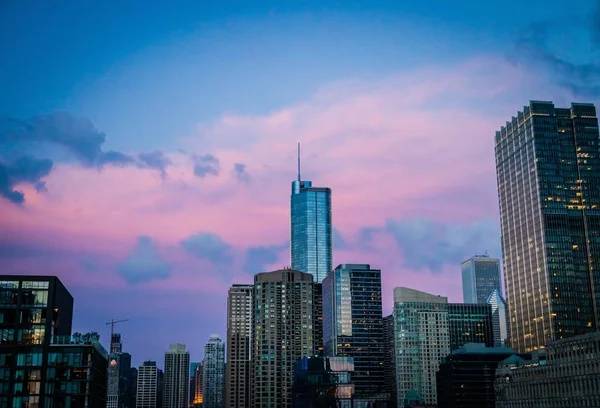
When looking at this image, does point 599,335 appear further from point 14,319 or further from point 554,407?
point 14,319

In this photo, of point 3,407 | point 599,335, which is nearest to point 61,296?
point 3,407

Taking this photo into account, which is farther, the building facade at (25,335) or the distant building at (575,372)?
the distant building at (575,372)

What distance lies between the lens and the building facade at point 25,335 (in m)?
134

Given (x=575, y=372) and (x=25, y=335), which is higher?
(x=25, y=335)

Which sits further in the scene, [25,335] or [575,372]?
[575,372]

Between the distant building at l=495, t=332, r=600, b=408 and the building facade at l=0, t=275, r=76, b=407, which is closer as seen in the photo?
the building facade at l=0, t=275, r=76, b=407

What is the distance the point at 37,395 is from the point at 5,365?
8.10m

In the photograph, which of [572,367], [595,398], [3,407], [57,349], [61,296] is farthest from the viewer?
[572,367]

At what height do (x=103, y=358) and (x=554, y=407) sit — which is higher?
(x=103, y=358)

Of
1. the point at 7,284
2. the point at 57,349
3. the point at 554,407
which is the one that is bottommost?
the point at 554,407

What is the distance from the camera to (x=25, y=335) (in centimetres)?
13688

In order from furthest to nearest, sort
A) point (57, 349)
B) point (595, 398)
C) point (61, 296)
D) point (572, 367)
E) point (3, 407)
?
1. point (572, 367)
2. point (595, 398)
3. point (61, 296)
4. point (57, 349)
5. point (3, 407)

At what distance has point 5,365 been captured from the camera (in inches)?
5266

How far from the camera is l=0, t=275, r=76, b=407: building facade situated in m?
134
